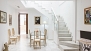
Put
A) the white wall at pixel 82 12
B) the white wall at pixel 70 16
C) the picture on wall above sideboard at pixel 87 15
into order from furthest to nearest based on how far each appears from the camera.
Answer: the white wall at pixel 70 16, the white wall at pixel 82 12, the picture on wall above sideboard at pixel 87 15

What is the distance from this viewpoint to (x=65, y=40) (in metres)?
7.66

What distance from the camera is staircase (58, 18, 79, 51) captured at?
20.4 feet

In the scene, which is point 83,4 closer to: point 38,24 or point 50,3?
point 50,3

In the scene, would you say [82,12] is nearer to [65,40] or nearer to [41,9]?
[65,40]

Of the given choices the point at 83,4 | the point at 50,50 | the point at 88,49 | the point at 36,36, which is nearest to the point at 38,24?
the point at 36,36

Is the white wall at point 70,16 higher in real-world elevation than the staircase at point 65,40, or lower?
higher

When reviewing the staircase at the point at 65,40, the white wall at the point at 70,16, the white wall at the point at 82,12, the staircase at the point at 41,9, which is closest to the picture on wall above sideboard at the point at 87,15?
the white wall at the point at 82,12

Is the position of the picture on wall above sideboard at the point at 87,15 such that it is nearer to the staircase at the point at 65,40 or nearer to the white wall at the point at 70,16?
the staircase at the point at 65,40

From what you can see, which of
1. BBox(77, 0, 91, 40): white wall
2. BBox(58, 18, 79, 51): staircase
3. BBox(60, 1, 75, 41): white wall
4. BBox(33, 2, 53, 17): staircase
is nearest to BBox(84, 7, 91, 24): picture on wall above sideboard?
BBox(77, 0, 91, 40): white wall

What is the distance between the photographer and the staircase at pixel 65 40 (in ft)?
20.4

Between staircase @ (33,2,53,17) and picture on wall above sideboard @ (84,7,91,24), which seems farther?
staircase @ (33,2,53,17)

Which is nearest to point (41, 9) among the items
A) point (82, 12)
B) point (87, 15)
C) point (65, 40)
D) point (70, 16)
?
point (70, 16)

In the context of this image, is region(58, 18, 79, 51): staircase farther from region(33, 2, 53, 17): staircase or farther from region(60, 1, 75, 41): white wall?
region(33, 2, 53, 17): staircase

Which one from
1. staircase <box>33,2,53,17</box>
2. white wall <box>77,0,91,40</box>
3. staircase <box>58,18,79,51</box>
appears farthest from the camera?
staircase <box>33,2,53,17</box>
